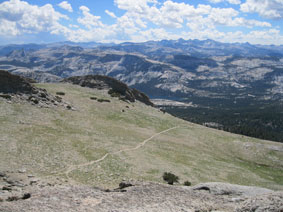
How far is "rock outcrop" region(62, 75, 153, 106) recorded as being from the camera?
9931cm

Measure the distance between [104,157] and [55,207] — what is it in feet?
71.6

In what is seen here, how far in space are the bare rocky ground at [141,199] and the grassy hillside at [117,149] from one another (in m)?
7.94

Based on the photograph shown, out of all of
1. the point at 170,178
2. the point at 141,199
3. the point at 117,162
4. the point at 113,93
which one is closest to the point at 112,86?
the point at 113,93

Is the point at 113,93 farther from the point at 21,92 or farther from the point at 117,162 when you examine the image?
the point at 117,162

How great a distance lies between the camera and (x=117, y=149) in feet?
147

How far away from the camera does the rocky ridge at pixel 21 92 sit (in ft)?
196

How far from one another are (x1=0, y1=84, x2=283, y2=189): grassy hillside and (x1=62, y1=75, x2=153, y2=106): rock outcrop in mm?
21250

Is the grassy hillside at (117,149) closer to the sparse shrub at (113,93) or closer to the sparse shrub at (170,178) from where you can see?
the sparse shrub at (170,178)

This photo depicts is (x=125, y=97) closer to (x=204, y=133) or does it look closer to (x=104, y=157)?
(x=204, y=133)

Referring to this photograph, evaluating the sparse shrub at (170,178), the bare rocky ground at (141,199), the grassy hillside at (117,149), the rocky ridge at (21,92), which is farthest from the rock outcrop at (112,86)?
the bare rocky ground at (141,199)

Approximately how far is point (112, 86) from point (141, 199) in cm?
8612

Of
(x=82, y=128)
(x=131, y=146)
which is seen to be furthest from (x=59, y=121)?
(x=131, y=146)

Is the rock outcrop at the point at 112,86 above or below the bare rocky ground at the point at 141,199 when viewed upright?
above

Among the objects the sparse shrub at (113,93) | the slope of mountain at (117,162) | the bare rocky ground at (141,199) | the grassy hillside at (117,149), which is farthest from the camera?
the sparse shrub at (113,93)
